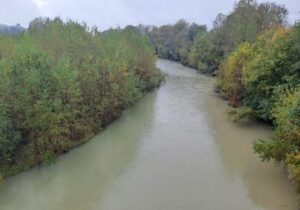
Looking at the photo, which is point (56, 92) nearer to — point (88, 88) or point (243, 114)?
point (88, 88)

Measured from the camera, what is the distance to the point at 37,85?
21094 mm

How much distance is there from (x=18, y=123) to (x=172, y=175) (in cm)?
931

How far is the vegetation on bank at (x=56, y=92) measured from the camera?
66.2 ft

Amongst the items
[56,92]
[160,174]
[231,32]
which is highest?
[231,32]

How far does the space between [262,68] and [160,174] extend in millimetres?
12439

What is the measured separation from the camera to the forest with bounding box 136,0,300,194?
17.2 metres

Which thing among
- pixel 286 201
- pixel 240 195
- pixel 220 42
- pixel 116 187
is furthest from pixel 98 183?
pixel 220 42

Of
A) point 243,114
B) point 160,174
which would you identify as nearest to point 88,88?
point 160,174

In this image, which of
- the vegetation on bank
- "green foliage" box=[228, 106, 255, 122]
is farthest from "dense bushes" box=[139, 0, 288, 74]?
the vegetation on bank

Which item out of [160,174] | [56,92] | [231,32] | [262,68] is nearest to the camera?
[160,174]

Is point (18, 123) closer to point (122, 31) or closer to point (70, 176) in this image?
point (70, 176)

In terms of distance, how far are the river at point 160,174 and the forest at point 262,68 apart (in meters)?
1.53

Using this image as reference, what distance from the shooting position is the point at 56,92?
22500mm

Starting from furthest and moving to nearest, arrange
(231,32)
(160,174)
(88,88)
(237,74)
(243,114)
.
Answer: (231,32)
(237,74)
(243,114)
(88,88)
(160,174)
